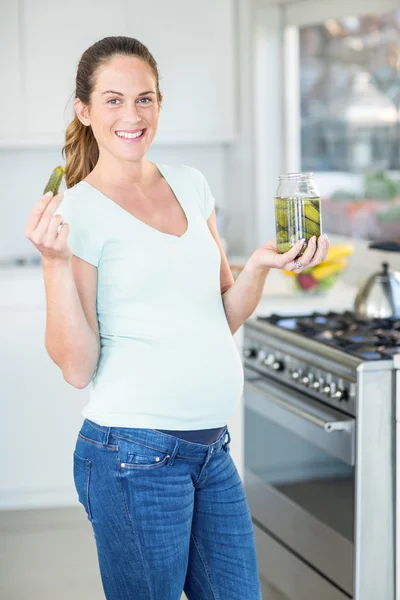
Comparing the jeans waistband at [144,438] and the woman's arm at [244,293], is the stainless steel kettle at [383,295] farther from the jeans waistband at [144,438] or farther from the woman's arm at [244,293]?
the jeans waistband at [144,438]

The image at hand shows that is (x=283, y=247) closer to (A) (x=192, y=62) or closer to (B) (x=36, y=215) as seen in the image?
(B) (x=36, y=215)

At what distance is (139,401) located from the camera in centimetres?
167

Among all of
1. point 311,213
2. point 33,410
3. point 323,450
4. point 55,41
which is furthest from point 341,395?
point 55,41

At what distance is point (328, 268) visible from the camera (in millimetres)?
3627

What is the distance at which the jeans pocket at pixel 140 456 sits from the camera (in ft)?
5.38

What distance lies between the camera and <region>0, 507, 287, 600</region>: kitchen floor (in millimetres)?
3285

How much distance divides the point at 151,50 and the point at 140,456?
304cm

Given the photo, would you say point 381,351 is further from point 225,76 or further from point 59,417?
point 225,76

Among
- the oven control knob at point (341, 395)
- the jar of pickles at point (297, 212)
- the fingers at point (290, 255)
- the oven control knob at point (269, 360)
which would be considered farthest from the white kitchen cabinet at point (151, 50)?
the fingers at point (290, 255)

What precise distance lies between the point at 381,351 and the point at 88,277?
45.1 inches

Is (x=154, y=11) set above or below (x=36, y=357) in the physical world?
above

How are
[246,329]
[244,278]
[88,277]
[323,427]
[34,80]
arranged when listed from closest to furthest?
1. [88,277]
2. [244,278]
3. [323,427]
4. [246,329]
5. [34,80]

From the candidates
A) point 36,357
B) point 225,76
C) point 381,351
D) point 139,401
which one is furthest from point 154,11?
point 139,401

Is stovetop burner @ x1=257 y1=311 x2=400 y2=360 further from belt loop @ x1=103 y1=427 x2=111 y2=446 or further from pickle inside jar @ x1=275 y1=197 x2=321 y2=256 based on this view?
belt loop @ x1=103 y1=427 x2=111 y2=446
